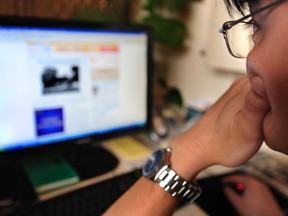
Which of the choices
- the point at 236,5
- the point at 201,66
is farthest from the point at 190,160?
the point at 201,66

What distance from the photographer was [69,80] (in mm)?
770

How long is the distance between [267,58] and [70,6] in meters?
1.29

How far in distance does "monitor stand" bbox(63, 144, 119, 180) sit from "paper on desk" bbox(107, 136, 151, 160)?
0.12 feet

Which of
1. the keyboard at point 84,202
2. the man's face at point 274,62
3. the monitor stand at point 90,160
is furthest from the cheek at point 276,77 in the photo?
the monitor stand at point 90,160

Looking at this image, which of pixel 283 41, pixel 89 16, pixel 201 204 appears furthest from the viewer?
pixel 89 16

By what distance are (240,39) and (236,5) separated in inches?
3.0

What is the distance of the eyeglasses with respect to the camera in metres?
0.38

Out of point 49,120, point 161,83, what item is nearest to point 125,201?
point 49,120

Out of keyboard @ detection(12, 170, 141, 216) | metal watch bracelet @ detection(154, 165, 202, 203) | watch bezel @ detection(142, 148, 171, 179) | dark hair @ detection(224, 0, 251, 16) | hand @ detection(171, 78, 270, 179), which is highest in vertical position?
dark hair @ detection(224, 0, 251, 16)

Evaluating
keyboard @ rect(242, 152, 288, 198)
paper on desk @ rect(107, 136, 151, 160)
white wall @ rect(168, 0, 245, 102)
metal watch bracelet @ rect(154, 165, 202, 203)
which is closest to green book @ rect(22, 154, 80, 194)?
paper on desk @ rect(107, 136, 151, 160)

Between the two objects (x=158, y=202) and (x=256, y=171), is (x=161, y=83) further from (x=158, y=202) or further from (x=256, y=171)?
(x=158, y=202)

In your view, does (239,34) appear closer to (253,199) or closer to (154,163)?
(154,163)

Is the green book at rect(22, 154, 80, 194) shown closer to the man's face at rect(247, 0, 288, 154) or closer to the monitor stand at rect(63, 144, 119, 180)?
the monitor stand at rect(63, 144, 119, 180)

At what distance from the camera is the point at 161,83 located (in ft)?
4.04
